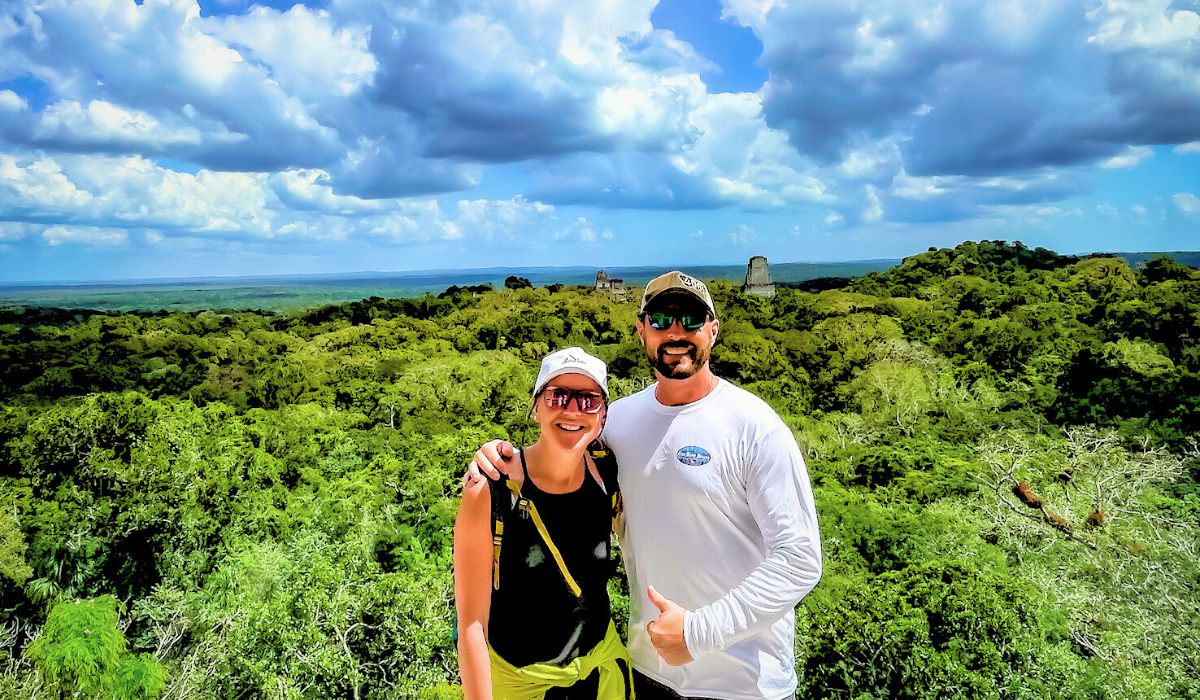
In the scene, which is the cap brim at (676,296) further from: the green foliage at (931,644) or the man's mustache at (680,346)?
the green foliage at (931,644)

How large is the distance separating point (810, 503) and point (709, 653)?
2.39ft

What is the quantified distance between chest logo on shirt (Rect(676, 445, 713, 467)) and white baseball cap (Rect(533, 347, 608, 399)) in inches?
16.3

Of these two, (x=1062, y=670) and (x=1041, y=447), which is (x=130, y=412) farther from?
(x=1041, y=447)

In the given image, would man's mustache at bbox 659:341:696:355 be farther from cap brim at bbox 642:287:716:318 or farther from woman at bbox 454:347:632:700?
woman at bbox 454:347:632:700

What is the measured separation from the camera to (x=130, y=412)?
2156 cm

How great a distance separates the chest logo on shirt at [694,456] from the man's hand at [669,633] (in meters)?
0.50

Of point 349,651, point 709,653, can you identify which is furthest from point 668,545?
point 349,651

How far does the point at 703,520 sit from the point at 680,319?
821 mm

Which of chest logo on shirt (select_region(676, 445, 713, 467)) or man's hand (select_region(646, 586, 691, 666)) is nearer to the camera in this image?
man's hand (select_region(646, 586, 691, 666))

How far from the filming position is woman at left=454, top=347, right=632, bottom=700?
2893 millimetres

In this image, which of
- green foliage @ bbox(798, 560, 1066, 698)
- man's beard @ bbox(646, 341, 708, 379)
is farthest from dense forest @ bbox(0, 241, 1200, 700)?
man's beard @ bbox(646, 341, 708, 379)

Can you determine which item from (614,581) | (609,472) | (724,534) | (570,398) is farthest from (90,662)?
(724,534)

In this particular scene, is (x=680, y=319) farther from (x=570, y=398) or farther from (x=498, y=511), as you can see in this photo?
(x=498, y=511)

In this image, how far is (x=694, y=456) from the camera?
2.95 metres
